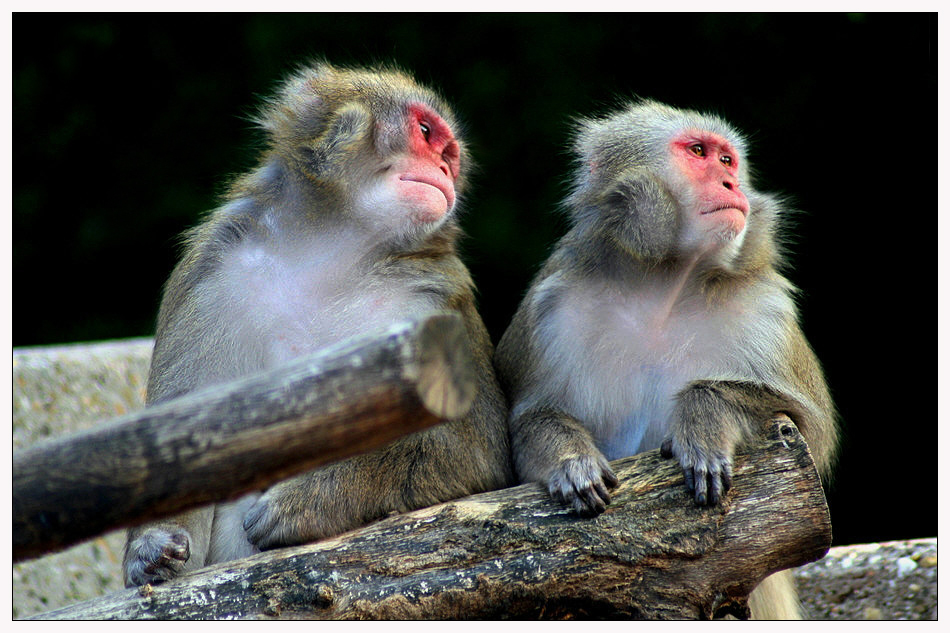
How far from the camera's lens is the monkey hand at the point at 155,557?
3281 mm

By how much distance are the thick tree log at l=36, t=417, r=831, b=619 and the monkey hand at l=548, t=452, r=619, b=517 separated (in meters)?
Result: 0.03

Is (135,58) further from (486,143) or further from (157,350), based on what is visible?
(157,350)

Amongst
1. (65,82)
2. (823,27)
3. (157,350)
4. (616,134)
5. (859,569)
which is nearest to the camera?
(157,350)

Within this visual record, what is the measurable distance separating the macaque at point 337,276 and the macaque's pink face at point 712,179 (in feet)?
2.83

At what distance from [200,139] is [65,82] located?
1.14 metres

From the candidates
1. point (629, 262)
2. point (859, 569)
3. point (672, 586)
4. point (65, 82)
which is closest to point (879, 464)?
point (859, 569)

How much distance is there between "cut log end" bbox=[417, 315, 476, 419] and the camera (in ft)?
6.73

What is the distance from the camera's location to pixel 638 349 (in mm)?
3984

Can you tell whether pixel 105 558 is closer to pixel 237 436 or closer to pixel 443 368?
pixel 237 436

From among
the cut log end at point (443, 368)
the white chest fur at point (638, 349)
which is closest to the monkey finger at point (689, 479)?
the white chest fur at point (638, 349)

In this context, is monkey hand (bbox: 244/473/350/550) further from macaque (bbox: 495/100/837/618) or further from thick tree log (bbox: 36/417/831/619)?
macaque (bbox: 495/100/837/618)

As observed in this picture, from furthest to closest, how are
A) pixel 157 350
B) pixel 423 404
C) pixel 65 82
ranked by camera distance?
1. pixel 65 82
2. pixel 157 350
3. pixel 423 404

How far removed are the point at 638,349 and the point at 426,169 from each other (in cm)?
104

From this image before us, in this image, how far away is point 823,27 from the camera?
671 centimetres
